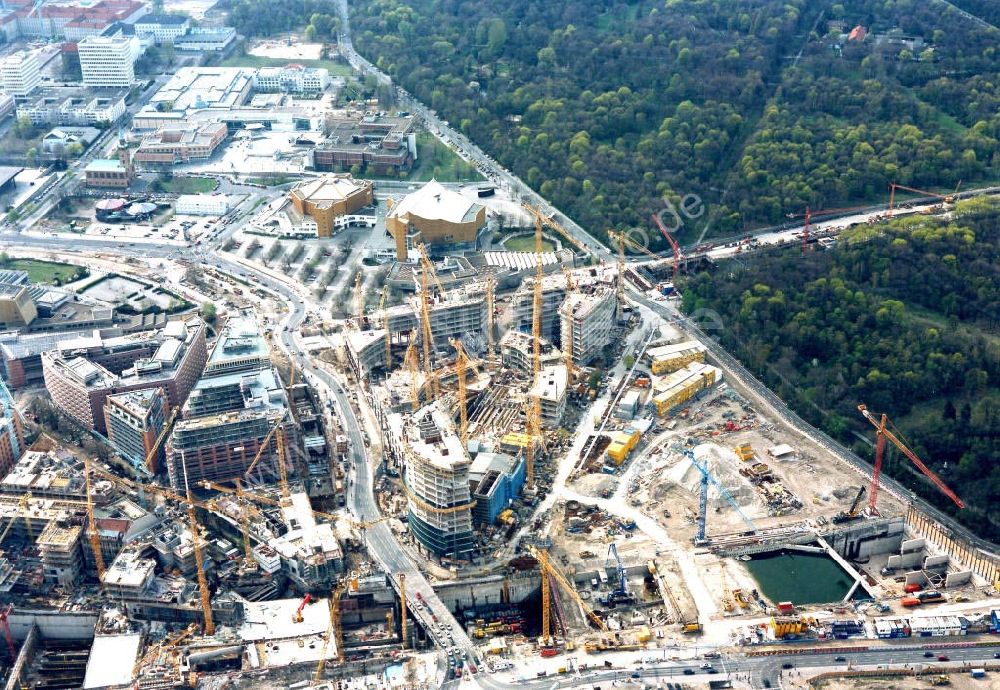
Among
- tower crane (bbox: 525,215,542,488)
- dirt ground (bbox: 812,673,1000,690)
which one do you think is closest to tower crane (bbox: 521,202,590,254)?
tower crane (bbox: 525,215,542,488)

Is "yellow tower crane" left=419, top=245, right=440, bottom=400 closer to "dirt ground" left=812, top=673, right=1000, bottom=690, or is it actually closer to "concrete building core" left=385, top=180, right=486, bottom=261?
"concrete building core" left=385, top=180, right=486, bottom=261

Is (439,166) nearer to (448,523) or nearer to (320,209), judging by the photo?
(320,209)

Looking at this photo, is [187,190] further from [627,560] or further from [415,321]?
[627,560]

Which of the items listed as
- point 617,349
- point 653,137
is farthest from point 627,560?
point 653,137

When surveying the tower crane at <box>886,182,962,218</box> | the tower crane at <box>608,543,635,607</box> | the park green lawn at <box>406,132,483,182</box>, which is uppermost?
the tower crane at <box>886,182,962,218</box>

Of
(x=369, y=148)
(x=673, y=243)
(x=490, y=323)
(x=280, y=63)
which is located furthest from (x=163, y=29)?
(x=490, y=323)

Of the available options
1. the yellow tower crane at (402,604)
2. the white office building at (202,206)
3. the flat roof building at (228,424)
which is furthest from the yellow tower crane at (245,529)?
the white office building at (202,206)
